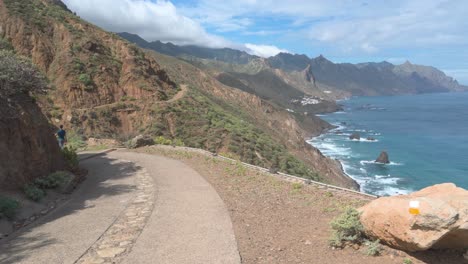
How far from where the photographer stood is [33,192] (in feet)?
30.4

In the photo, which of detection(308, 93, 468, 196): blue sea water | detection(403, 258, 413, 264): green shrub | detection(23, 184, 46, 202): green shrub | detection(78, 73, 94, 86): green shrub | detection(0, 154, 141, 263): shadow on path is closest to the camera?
detection(403, 258, 413, 264): green shrub

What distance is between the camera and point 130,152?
65.1 ft

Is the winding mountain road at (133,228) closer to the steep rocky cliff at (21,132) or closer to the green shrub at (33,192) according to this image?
the green shrub at (33,192)

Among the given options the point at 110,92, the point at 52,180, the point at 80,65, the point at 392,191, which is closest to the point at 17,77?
the point at 52,180

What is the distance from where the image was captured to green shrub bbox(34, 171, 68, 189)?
33.1ft

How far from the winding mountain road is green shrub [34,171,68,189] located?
575 millimetres

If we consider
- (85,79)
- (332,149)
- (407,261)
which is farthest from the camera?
(332,149)

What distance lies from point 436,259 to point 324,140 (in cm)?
8650

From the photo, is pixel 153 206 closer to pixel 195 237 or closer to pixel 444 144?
pixel 195 237

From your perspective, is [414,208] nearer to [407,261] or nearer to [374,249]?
[407,261]

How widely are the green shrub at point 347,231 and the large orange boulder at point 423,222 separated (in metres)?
0.16

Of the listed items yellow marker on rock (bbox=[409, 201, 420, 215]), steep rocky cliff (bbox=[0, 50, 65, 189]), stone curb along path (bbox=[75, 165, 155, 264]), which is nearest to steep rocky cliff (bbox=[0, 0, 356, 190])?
steep rocky cliff (bbox=[0, 50, 65, 189])

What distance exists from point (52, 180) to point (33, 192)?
4.26 feet

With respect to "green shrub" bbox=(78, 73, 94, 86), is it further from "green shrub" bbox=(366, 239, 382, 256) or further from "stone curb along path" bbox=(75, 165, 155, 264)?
"green shrub" bbox=(366, 239, 382, 256)
